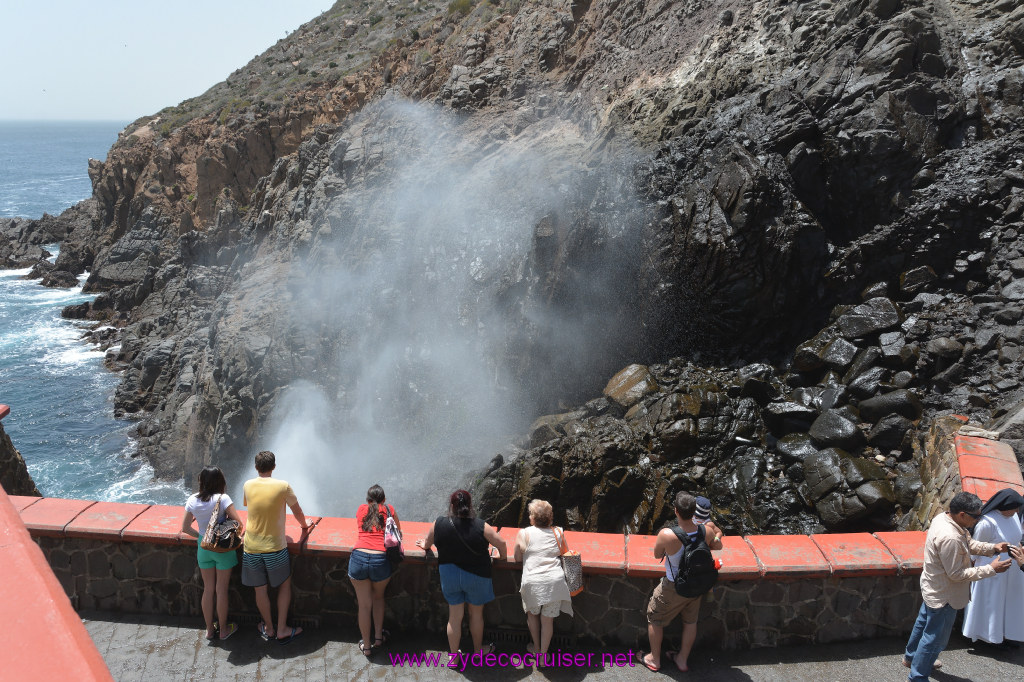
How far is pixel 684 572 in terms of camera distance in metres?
4.11

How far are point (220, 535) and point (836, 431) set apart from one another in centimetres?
792

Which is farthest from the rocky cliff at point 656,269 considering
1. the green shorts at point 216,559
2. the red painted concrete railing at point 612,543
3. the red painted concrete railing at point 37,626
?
the red painted concrete railing at point 37,626

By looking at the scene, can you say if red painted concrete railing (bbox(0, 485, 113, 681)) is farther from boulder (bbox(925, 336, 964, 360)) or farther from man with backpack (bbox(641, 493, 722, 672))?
boulder (bbox(925, 336, 964, 360))

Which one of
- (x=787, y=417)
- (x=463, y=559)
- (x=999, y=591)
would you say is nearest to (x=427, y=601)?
(x=463, y=559)

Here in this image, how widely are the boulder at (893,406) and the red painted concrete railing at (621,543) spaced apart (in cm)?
381

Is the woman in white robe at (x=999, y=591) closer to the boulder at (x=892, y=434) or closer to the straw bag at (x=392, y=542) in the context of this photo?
the straw bag at (x=392, y=542)

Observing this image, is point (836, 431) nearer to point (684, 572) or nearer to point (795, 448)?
point (795, 448)

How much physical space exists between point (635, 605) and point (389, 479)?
31.8ft

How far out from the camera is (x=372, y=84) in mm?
26031

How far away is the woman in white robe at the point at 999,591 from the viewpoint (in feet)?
13.7

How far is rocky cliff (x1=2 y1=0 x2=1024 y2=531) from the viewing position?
386 inches

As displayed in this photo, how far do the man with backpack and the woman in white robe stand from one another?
64.5 inches

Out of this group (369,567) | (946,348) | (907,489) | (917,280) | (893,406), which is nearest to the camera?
(369,567)

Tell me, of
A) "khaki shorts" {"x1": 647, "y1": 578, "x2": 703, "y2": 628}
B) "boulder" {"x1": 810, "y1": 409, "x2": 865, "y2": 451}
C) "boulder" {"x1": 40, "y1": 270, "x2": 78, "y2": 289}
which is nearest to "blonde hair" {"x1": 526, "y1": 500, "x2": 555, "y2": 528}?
"khaki shorts" {"x1": 647, "y1": 578, "x2": 703, "y2": 628}
